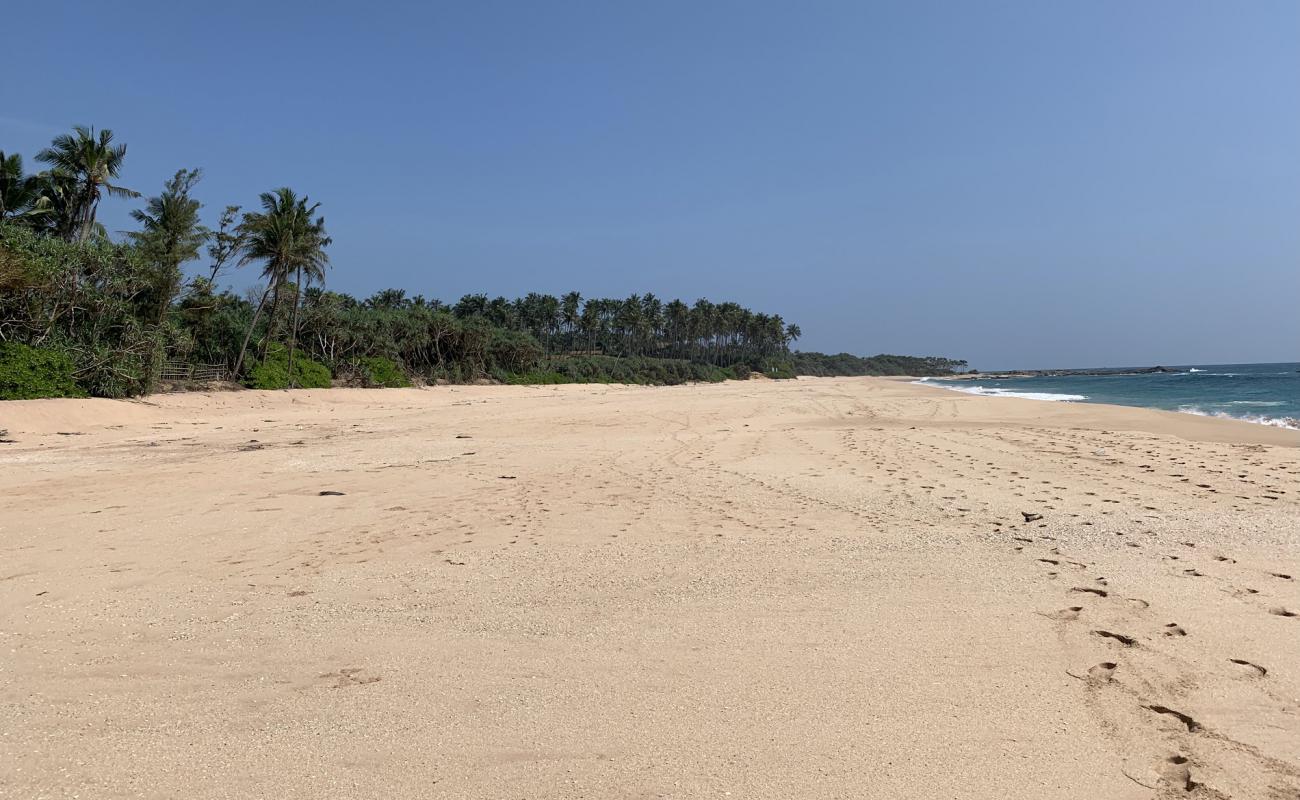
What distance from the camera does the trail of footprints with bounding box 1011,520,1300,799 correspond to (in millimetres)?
2477

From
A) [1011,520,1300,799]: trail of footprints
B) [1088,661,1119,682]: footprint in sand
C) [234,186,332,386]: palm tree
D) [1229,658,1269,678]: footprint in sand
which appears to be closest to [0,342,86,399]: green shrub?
[234,186,332,386]: palm tree

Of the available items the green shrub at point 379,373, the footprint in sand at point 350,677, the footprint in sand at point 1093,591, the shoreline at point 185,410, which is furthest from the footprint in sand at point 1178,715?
the green shrub at point 379,373

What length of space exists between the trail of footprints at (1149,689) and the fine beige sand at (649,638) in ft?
0.05

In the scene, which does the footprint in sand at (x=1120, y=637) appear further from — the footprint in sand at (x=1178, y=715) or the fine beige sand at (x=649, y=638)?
the footprint in sand at (x=1178, y=715)

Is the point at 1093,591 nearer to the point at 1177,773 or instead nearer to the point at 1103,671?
the point at 1103,671

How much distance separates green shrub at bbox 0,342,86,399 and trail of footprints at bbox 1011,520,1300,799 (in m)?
24.8

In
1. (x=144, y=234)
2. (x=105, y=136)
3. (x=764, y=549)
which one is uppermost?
(x=105, y=136)

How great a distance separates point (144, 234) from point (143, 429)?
39.8 feet

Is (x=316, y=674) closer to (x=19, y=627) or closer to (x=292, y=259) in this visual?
(x=19, y=627)

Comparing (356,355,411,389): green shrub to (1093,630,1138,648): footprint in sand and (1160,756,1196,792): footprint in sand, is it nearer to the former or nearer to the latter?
(1093,630,1138,648): footprint in sand

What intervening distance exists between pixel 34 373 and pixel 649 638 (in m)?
23.2

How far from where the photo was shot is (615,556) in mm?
5320

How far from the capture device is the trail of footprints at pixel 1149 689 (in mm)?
2477

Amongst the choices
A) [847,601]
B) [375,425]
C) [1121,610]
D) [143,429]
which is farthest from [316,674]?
[143,429]
